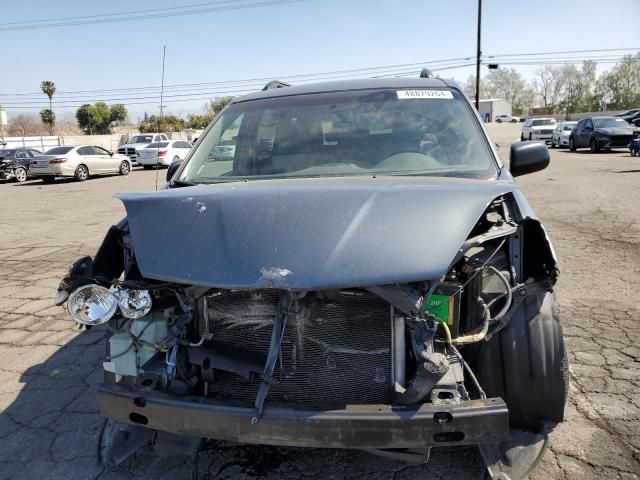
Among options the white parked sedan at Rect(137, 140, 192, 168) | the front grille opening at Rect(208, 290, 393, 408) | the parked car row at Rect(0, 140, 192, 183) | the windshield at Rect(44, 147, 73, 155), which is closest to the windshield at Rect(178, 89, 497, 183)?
the front grille opening at Rect(208, 290, 393, 408)

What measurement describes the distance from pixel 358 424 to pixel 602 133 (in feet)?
82.5

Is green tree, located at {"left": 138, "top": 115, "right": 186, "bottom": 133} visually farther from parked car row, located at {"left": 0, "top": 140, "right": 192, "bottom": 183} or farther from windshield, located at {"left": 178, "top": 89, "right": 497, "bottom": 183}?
parked car row, located at {"left": 0, "top": 140, "right": 192, "bottom": 183}

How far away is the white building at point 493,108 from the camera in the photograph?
8319cm

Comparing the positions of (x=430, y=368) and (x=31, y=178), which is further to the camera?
(x=31, y=178)

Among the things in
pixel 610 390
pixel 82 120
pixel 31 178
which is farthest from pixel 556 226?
pixel 82 120

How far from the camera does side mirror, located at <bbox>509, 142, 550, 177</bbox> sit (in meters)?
3.52

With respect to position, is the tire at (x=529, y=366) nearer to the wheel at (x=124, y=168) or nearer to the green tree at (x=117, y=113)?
the wheel at (x=124, y=168)

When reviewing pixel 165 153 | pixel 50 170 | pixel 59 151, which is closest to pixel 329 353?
pixel 50 170

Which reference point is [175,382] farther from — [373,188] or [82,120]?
[82,120]

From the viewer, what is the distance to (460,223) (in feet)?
6.84

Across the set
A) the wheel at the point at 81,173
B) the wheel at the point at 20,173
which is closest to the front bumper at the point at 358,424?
the wheel at the point at 81,173

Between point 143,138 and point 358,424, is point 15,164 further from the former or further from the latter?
point 358,424

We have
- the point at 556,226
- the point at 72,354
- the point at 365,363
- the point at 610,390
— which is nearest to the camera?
the point at 365,363

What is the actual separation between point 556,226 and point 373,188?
693 centimetres
